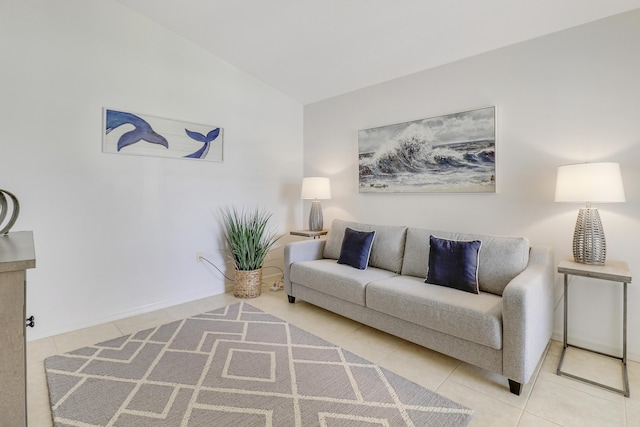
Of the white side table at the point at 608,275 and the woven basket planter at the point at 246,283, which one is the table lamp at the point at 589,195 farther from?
the woven basket planter at the point at 246,283

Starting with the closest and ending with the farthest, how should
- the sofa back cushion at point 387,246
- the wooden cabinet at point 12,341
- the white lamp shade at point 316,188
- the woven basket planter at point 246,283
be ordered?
the wooden cabinet at point 12,341, the sofa back cushion at point 387,246, the woven basket planter at point 246,283, the white lamp shade at point 316,188

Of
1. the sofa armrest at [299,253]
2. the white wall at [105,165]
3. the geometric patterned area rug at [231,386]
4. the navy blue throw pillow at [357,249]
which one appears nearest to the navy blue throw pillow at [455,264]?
the navy blue throw pillow at [357,249]

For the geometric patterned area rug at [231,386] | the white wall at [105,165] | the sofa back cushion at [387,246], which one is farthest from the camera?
the sofa back cushion at [387,246]

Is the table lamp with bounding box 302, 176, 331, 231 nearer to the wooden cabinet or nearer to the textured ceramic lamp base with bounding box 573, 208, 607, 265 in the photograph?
the textured ceramic lamp base with bounding box 573, 208, 607, 265

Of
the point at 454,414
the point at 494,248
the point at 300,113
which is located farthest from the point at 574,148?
the point at 300,113

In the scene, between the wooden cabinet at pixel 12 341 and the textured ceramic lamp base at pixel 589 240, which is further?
the textured ceramic lamp base at pixel 589 240

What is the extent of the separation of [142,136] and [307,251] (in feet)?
6.38

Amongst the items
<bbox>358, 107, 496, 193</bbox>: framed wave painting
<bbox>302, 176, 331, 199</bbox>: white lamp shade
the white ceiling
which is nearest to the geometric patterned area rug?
<bbox>302, 176, 331, 199</bbox>: white lamp shade

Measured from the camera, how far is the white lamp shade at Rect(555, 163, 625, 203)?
1932 mm

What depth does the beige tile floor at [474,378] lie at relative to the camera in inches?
63.7

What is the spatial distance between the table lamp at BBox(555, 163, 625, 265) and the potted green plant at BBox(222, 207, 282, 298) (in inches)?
107

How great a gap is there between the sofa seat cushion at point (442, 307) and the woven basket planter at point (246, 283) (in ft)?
4.76

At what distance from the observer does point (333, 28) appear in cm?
274

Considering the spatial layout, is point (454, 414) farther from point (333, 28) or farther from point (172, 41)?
point (172, 41)
